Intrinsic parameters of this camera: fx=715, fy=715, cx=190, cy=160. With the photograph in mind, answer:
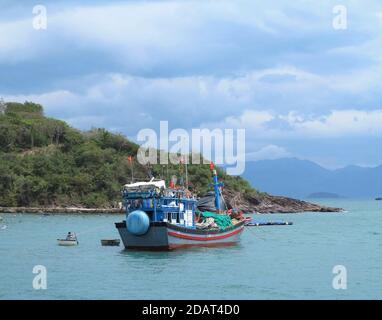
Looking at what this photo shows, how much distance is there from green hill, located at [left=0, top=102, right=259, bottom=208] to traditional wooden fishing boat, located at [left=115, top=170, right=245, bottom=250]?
79167 millimetres

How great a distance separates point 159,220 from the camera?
5712 cm

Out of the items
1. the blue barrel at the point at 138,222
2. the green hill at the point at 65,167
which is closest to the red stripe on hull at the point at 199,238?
the blue barrel at the point at 138,222

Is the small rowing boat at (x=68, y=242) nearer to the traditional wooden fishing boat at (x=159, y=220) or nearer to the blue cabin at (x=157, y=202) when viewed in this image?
the traditional wooden fishing boat at (x=159, y=220)

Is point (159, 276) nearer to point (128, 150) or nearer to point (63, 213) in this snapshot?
point (63, 213)

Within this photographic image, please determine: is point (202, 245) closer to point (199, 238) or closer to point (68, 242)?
point (199, 238)

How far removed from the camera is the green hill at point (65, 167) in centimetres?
15175

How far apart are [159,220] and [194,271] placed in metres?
10.0

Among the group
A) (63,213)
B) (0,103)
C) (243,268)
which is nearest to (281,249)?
(243,268)

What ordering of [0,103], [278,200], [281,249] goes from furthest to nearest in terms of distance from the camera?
[0,103] < [278,200] < [281,249]

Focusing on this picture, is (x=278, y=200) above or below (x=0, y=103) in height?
below

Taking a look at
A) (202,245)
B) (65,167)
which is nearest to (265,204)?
(65,167)

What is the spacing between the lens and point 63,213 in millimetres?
141750
